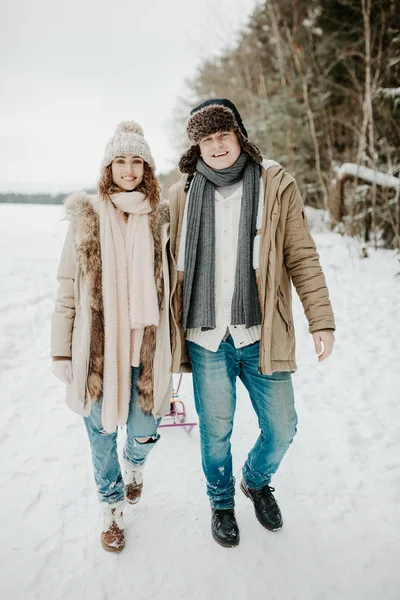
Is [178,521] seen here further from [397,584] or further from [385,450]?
[385,450]

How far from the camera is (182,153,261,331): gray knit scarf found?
5.95ft

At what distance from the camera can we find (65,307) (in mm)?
1852

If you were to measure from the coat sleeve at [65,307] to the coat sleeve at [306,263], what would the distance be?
3.81 ft

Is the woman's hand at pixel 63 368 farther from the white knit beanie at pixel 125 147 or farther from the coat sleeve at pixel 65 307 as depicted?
the white knit beanie at pixel 125 147

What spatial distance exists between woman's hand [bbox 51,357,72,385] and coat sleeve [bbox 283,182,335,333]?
1330 mm

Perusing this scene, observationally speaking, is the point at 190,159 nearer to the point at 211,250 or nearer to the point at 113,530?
the point at 211,250

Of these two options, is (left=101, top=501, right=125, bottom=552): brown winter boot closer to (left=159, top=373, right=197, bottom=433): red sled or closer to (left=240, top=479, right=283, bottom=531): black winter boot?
(left=240, top=479, right=283, bottom=531): black winter boot

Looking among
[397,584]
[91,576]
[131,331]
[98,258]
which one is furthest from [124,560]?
[98,258]

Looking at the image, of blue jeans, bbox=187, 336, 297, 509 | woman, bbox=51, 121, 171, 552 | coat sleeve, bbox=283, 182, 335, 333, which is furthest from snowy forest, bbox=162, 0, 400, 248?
blue jeans, bbox=187, 336, 297, 509

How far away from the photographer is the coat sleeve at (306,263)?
1.86 m

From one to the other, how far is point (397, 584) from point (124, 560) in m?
1.46

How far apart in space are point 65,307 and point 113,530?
1318mm

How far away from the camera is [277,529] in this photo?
2.10m

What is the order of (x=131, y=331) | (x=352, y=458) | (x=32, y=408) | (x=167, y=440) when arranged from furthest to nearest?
(x=32, y=408)
(x=167, y=440)
(x=352, y=458)
(x=131, y=331)
